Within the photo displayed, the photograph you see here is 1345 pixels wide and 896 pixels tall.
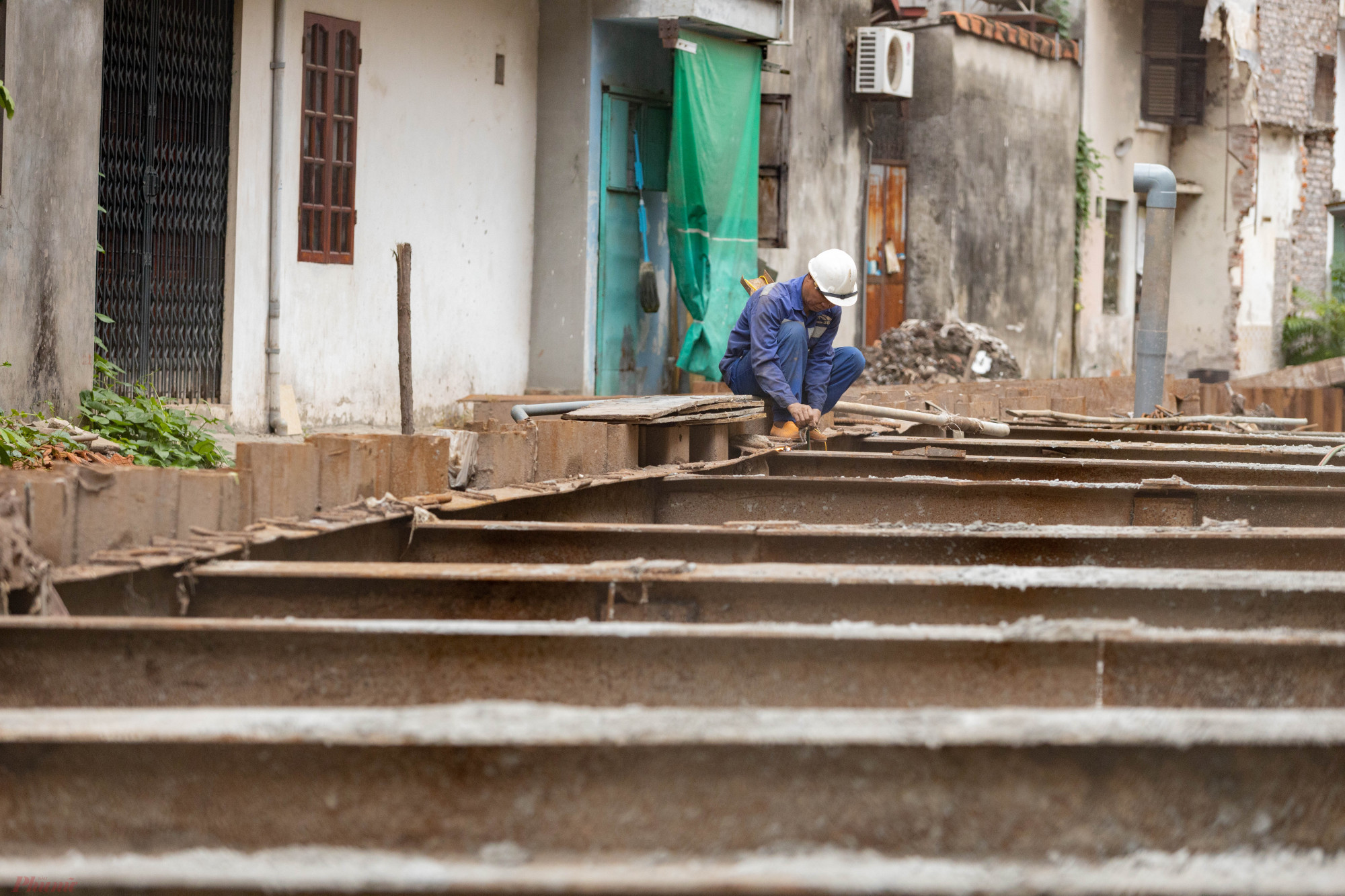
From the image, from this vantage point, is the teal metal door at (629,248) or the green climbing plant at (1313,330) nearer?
the teal metal door at (629,248)

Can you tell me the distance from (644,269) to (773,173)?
5.79 feet

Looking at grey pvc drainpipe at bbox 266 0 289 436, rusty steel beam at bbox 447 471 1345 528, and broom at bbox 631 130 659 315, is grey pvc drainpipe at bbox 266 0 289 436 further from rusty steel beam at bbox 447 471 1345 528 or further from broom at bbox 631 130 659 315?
rusty steel beam at bbox 447 471 1345 528

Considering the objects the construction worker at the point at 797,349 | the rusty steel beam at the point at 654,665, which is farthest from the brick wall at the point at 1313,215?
the rusty steel beam at the point at 654,665

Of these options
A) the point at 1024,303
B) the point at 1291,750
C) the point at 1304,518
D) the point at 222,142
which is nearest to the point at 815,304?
the point at 1304,518

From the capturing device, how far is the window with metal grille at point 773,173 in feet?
41.5

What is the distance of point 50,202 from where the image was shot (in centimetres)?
712

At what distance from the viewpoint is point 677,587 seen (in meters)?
3.33

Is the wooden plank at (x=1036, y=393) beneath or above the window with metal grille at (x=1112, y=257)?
beneath

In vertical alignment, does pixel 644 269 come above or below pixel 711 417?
above

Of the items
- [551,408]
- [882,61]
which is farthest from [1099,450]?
[882,61]

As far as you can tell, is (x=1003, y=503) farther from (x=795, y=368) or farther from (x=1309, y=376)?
(x=1309, y=376)

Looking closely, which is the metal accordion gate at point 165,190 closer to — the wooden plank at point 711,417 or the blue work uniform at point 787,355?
the blue work uniform at point 787,355

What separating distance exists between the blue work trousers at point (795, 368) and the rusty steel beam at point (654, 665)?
4820 mm

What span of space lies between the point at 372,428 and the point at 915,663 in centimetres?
771
